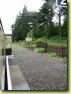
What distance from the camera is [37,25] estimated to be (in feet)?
8.70

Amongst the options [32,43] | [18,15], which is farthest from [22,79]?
[18,15]

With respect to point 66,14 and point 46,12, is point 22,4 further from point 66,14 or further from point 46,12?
point 66,14

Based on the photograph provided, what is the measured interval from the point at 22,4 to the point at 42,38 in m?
0.40

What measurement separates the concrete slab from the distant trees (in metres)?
0.31

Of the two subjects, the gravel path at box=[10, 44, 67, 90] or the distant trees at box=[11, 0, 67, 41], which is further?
the distant trees at box=[11, 0, 67, 41]

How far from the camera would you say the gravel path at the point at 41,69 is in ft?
8.29

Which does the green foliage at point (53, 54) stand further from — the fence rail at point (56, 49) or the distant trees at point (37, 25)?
the distant trees at point (37, 25)

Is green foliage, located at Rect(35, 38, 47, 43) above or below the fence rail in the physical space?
above

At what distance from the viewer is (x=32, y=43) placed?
2.65 metres

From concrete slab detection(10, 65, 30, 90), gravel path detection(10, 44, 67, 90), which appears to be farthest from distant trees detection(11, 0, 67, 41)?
concrete slab detection(10, 65, 30, 90)

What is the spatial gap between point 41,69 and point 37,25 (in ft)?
1.49

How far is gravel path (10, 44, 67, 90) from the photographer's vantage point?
2.53m

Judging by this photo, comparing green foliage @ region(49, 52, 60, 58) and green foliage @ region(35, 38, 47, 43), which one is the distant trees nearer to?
green foliage @ region(35, 38, 47, 43)

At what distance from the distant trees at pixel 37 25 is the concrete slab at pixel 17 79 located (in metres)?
0.31
